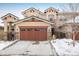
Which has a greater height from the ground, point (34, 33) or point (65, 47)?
point (34, 33)

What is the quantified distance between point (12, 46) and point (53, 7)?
0.81 meters

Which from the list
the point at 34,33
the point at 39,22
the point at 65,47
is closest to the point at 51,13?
the point at 39,22

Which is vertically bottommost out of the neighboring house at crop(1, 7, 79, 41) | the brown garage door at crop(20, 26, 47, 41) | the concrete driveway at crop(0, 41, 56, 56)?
the concrete driveway at crop(0, 41, 56, 56)

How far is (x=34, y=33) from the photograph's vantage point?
7.62 ft

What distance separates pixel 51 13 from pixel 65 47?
1.73 ft

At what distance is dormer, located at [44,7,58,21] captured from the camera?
2.28 metres

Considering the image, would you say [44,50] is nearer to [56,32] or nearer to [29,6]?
[56,32]

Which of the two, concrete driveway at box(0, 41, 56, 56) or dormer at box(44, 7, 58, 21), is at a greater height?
dormer at box(44, 7, 58, 21)

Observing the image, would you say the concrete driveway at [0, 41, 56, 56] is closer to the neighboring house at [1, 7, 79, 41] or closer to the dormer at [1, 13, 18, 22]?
the neighboring house at [1, 7, 79, 41]

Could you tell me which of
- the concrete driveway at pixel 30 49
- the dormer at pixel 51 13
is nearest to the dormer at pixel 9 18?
the concrete driveway at pixel 30 49

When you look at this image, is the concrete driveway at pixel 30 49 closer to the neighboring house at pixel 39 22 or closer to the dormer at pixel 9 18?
the neighboring house at pixel 39 22

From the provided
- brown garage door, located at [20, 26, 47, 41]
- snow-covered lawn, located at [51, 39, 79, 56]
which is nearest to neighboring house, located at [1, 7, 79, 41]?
brown garage door, located at [20, 26, 47, 41]

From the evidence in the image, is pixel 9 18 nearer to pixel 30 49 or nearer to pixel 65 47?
pixel 30 49

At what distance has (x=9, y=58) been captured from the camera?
2238 millimetres
